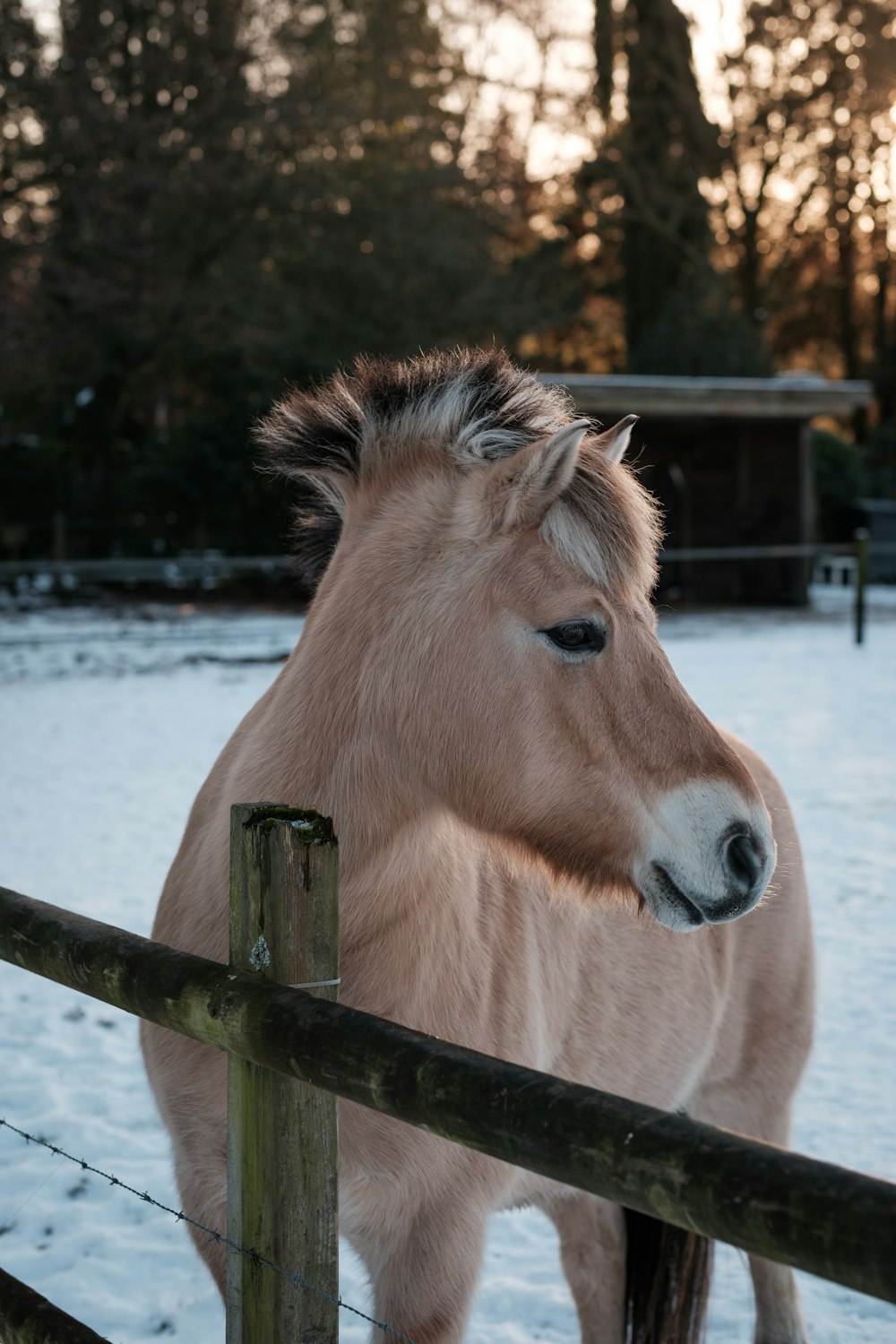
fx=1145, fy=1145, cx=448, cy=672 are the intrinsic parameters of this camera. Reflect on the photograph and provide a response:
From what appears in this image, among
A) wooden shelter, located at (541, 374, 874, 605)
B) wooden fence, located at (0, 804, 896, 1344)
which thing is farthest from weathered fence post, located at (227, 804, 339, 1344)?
wooden shelter, located at (541, 374, 874, 605)

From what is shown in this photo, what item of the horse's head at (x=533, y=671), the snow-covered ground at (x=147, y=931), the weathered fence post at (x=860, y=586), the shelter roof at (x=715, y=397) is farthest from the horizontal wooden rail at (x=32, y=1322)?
the shelter roof at (x=715, y=397)

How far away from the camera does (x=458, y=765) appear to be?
6.36ft

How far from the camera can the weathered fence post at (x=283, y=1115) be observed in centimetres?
150

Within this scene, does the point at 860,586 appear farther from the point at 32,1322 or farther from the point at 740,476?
the point at 32,1322

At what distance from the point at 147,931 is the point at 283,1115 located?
Answer: 3658 millimetres

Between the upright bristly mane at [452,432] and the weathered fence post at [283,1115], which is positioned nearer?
the weathered fence post at [283,1115]

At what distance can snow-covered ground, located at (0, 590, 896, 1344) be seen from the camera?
9.93 ft

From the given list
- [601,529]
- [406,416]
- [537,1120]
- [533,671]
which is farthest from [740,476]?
[537,1120]

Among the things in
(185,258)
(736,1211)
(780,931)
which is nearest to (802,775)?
(780,931)

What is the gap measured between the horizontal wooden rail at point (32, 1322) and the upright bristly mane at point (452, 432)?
4.56 ft

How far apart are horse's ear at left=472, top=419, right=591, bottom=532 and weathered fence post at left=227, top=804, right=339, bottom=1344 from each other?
25.9 inches

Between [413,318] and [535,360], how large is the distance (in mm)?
5461

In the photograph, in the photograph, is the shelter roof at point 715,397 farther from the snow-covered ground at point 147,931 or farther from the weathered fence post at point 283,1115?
the weathered fence post at point 283,1115

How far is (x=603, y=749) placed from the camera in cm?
186
